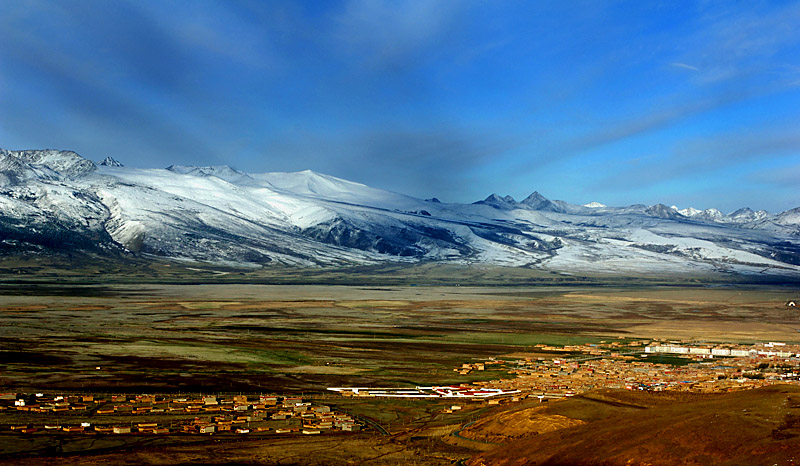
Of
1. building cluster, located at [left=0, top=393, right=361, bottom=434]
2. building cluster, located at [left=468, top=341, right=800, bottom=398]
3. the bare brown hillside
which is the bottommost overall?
building cluster, located at [left=0, top=393, right=361, bottom=434]

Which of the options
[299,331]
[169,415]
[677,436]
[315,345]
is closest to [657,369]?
[315,345]

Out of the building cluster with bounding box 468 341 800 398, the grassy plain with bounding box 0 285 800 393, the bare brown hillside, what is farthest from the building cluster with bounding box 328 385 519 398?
the bare brown hillside

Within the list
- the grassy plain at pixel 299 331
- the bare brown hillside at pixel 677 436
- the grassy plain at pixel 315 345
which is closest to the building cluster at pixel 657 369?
the grassy plain at pixel 315 345

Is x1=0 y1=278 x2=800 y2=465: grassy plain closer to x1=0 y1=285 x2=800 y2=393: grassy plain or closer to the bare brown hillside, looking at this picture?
x1=0 y1=285 x2=800 y2=393: grassy plain

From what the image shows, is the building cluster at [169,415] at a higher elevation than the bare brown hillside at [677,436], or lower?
lower

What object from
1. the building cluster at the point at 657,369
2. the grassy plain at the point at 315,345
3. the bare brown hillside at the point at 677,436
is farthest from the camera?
the building cluster at the point at 657,369

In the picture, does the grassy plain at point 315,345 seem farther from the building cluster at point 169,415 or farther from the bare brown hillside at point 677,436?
the building cluster at point 169,415

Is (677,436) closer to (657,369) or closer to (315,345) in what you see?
(657,369)

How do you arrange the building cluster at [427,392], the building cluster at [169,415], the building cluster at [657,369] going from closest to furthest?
the building cluster at [169,415]
the building cluster at [427,392]
the building cluster at [657,369]

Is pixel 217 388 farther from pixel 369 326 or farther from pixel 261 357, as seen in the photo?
pixel 369 326
